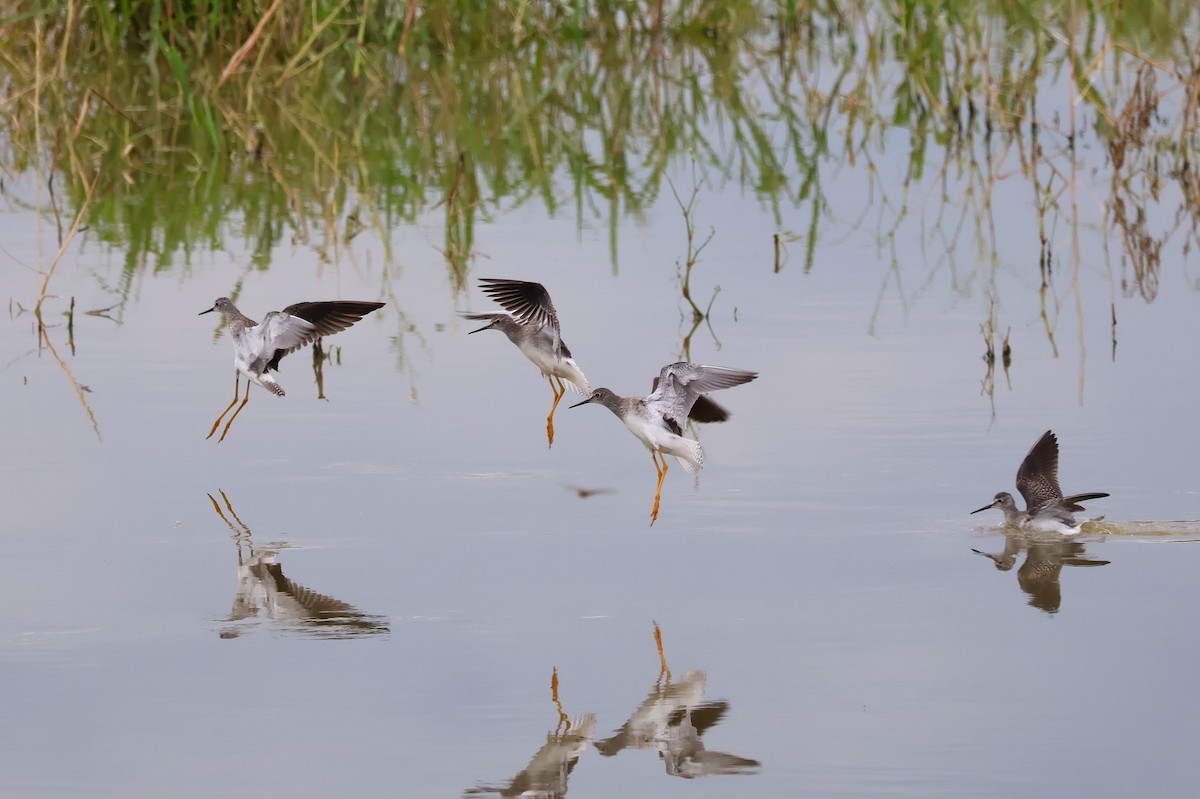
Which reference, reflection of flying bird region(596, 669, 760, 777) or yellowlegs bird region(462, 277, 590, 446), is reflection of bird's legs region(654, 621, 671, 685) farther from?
yellowlegs bird region(462, 277, 590, 446)

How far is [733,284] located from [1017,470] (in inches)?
135

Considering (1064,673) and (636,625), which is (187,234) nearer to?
(636,625)

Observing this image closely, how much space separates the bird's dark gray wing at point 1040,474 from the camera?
650 cm

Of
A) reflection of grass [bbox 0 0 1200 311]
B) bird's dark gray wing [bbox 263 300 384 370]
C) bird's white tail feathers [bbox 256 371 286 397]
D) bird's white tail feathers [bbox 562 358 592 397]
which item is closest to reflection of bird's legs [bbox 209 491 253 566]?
bird's white tail feathers [bbox 256 371 286 397]

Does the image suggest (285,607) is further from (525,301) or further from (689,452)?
(525,301)

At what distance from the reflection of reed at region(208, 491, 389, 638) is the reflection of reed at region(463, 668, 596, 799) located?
82cm

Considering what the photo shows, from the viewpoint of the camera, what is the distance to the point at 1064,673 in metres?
5.02

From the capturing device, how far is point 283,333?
25.2 ft

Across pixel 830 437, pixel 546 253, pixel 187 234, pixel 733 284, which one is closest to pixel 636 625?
pixel 830 437

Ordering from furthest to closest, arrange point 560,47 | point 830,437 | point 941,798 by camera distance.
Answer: point 560,47
point 830,437
point 941,798

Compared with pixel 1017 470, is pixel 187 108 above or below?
above

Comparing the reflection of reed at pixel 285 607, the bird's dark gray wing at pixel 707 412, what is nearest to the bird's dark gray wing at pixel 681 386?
the bird's dark gray wing at pixel 707 412

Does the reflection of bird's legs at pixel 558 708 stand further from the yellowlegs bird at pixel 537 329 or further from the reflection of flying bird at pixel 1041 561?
the yellowlegs bird at pixel 537 329

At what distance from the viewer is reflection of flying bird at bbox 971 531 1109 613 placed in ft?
19.0
